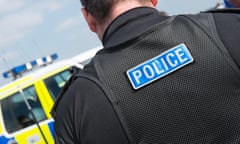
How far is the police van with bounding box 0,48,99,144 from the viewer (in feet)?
19.9

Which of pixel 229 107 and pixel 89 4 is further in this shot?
pixel 89 4

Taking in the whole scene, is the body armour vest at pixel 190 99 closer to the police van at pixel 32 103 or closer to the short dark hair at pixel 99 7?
the short dark hair at pixel 99 7

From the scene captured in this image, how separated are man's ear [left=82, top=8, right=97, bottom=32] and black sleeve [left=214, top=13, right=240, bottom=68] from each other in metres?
0.38

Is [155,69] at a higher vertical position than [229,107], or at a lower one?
higher

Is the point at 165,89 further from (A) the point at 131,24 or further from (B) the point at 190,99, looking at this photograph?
(A) the point at 131,24

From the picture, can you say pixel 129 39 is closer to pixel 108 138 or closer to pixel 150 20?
pixel 150 20

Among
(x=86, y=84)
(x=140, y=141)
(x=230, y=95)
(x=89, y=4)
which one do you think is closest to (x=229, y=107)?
(x=230, y=95)

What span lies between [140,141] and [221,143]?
0.23 m

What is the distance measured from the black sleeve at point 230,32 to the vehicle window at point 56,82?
4827mm

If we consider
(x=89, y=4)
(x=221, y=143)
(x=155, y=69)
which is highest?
(x=89, y=4)

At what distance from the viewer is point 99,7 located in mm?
1512

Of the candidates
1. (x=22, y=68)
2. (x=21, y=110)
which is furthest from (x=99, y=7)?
(x=22, y=68)

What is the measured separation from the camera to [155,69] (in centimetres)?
143

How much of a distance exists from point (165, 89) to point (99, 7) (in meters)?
0.32
